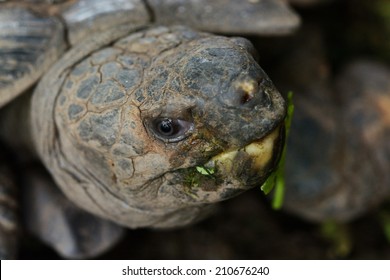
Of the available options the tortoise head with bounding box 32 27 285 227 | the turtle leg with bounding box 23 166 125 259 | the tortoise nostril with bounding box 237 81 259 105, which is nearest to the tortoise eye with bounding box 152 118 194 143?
the tortoise head with bounding box 32 27 285 227

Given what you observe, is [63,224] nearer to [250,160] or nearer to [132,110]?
[132,110]

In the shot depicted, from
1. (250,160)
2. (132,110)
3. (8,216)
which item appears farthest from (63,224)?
(250,160)

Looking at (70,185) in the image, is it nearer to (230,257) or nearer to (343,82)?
(230,257)

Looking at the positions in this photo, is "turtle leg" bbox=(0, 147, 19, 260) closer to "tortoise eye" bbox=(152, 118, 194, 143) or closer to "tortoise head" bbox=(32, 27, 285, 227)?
"tortoise head" bbox=(32, 27, 285, 227)

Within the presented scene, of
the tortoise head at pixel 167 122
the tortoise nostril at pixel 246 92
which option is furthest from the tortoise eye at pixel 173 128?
the tortoise nostril at pixel 246 92

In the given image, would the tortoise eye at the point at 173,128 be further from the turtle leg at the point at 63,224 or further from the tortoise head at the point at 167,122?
the turtle leg at the point at 63,224

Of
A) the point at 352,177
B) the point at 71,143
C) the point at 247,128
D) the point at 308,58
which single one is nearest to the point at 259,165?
the point at 247,128
